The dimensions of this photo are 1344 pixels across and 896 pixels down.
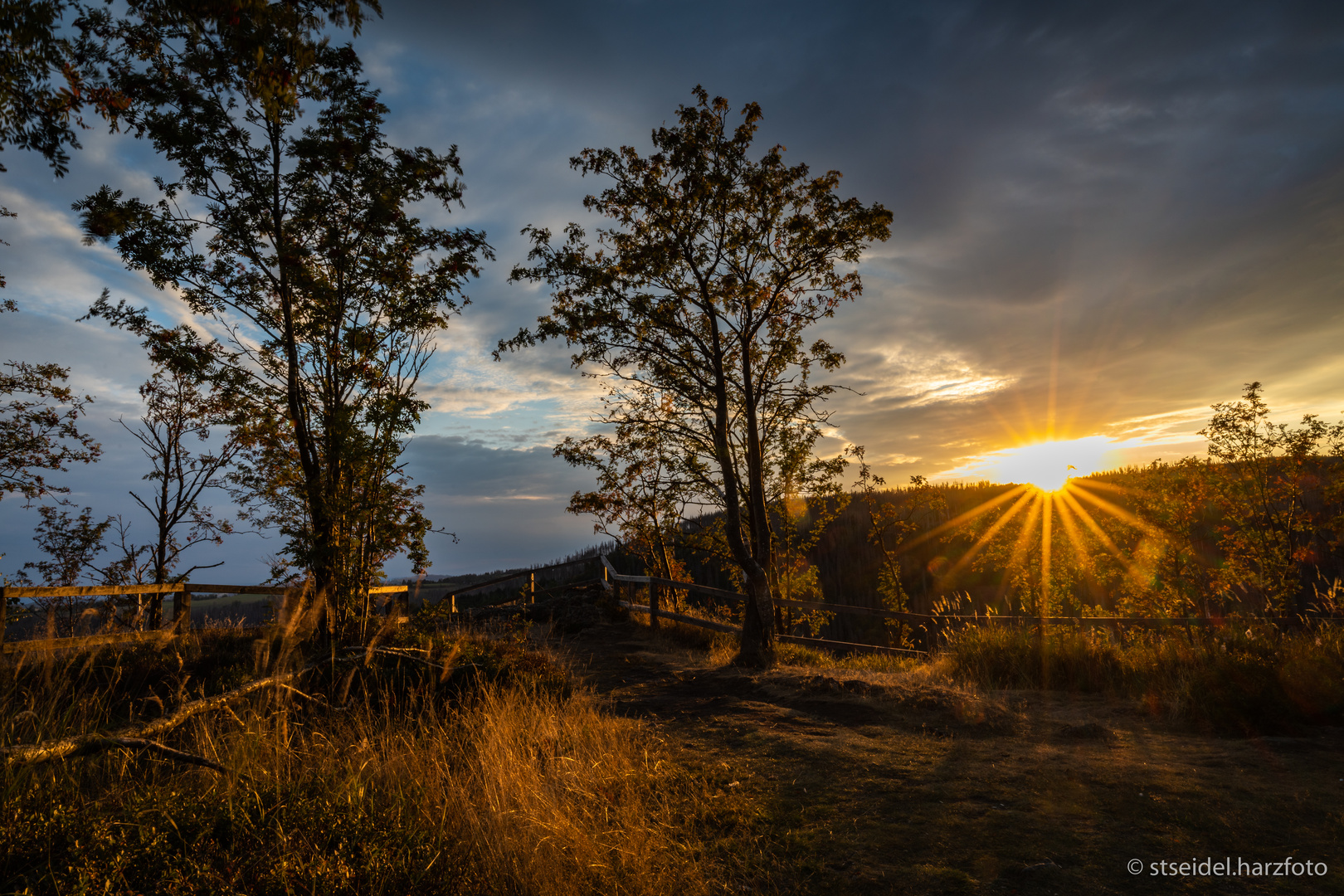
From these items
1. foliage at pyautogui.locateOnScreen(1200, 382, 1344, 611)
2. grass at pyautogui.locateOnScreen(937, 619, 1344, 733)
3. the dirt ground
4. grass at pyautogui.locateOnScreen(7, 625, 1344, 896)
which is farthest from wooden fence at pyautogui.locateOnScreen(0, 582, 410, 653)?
foliage at pyautogui.locateOnScreen(1200, 382, 1344, 611)

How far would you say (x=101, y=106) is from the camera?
712 centimetres

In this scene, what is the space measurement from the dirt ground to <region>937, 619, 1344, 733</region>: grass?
0.45 m

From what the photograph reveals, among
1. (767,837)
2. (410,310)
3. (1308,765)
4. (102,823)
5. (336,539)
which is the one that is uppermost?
(410,310)

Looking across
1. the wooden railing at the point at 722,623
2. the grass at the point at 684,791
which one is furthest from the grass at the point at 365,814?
the wooden railing at the point at 722,623

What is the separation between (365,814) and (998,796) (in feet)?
15.3

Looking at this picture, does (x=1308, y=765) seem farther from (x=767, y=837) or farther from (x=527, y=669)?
(x=527, y=669)

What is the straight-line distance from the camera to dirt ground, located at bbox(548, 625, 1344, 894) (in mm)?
3721

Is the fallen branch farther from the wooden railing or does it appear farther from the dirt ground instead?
the wooden railing

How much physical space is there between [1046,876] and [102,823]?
5.31m

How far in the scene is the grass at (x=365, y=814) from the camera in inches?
126

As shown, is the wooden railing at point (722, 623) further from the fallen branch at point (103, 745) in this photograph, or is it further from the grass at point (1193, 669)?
A: the fallen branch at point (103, 745)

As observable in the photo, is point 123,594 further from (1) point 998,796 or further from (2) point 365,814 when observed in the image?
(1) point 998,796

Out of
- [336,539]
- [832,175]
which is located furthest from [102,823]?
[832,175]

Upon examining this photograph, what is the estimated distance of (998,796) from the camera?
193 inches
